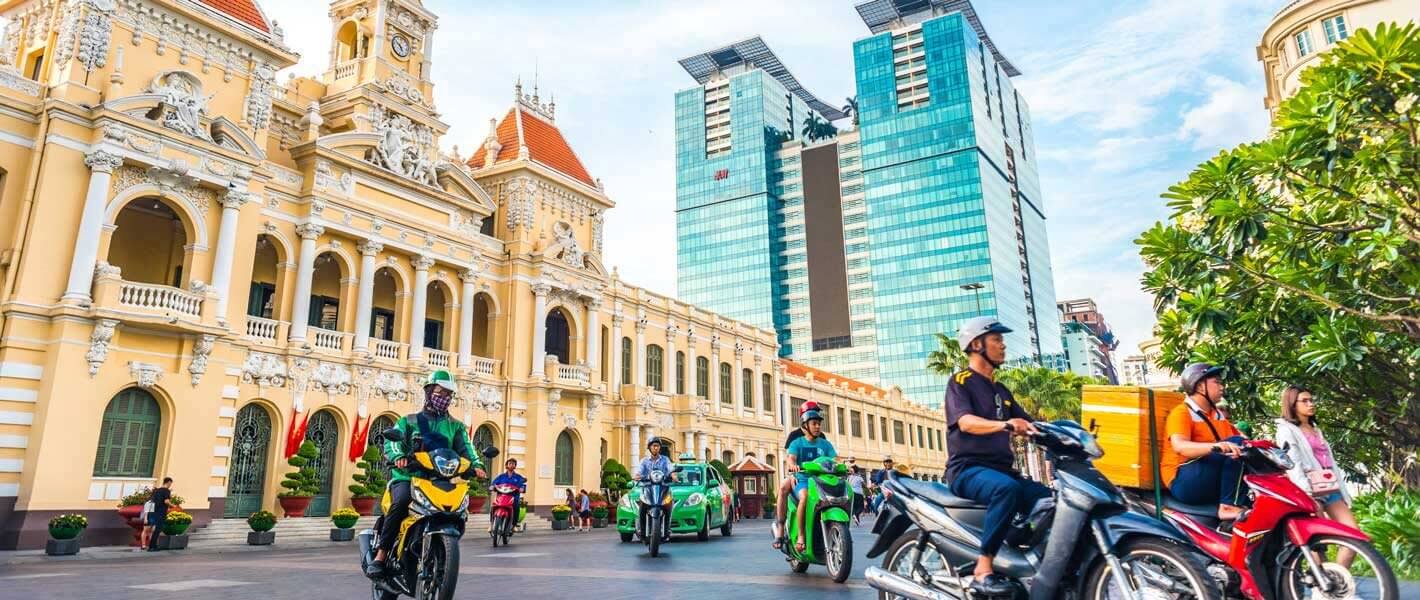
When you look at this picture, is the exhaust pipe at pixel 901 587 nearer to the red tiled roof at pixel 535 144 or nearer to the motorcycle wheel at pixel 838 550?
the motorcycle wheel at pixel 838 550

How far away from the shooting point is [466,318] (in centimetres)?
2814

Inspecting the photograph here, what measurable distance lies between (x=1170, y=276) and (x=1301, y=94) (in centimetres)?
252

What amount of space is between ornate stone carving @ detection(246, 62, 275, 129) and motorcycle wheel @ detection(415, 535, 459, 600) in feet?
66.5

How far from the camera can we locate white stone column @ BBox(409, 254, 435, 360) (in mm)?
26062

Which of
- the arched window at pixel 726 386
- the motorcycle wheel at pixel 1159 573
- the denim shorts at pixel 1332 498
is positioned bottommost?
the motorcycle wheel at pixel 1159 573

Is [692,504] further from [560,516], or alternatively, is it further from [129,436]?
[129,436]

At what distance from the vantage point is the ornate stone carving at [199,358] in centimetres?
1950

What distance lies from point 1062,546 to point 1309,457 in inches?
126

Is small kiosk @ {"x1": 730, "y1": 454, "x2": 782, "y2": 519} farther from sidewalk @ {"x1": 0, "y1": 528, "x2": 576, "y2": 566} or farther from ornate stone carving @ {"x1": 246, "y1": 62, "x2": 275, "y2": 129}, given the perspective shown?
ornate stone carving @ {"x1": 246, "y1": 62, "x2": 275, "y2": 129}

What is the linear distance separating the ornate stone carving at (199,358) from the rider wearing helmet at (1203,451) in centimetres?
2050

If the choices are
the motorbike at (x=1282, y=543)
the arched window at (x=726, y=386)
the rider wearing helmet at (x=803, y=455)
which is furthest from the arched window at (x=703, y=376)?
the motorbike at (x=1282, y=543)

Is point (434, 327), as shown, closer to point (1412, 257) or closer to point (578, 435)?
point (578, 435)

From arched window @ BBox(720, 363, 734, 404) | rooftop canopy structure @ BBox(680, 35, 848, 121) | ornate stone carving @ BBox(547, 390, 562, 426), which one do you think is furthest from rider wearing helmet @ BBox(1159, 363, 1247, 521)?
rooftop canopy structure @ BBox(680, 35, 848, 121)

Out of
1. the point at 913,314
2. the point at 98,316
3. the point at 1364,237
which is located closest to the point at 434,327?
the point at 98,316
